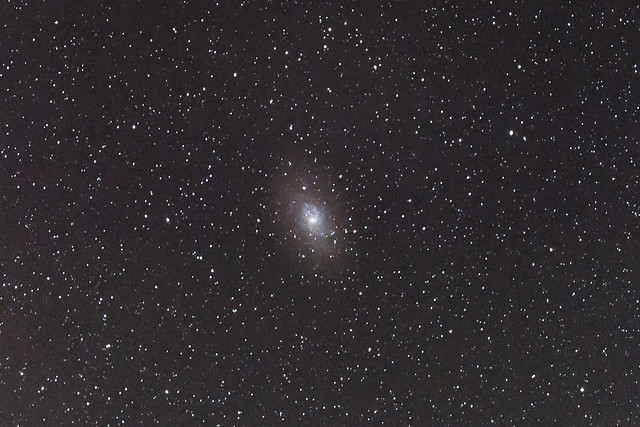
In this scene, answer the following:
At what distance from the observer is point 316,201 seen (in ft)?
0.91

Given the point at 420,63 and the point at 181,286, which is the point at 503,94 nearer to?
the point at 420,63

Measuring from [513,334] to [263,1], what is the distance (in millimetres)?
191

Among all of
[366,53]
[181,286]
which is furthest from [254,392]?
[366,53]

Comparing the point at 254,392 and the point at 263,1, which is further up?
the point at 263,1

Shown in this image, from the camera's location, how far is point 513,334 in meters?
0.30

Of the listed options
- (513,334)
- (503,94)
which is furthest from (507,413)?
(503,94)

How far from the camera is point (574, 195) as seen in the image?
0.97ft

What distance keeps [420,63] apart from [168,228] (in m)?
0.13

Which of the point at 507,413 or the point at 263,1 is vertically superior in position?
the point at 263,1

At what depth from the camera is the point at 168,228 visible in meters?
0.28

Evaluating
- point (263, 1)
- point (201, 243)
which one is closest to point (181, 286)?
point (201, 243)

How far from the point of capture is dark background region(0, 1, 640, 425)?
27 centimetres

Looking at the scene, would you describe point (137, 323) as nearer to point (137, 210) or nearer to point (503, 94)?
point (137, 210)

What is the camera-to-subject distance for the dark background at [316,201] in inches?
10.6
